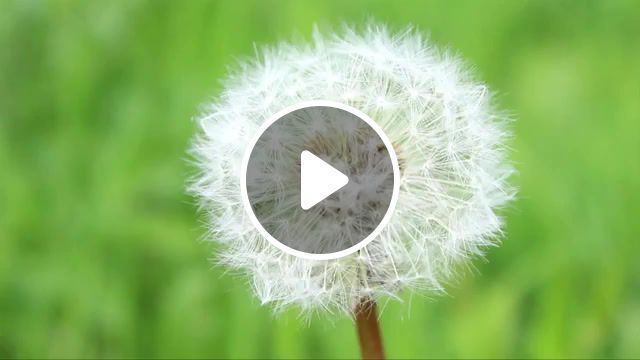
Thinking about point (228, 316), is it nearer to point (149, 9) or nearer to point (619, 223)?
point (619, 223)

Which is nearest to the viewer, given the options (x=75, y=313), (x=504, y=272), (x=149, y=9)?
(x=75, y=313)

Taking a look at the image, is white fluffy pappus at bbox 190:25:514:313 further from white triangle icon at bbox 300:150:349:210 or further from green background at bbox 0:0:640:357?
green background at bbox 0:0:640:357

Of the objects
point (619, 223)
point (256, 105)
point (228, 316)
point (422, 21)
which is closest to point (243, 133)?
point (256, 105)

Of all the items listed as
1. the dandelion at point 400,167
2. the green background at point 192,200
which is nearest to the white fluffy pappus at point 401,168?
the dandelion at point 400,167

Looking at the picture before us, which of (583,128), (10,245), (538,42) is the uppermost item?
(538,42)

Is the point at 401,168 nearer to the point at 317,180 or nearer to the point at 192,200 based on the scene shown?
the point at 317,180

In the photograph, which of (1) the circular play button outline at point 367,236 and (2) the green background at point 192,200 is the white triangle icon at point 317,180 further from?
(2) the green background at point 192,200
